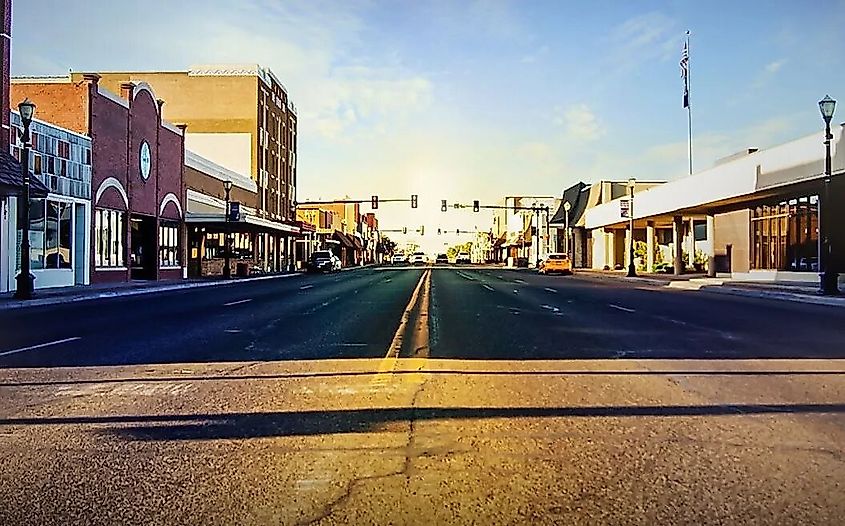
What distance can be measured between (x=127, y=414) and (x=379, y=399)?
97.7 inches

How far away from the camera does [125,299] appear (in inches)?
1166

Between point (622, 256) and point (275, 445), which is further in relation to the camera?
point (622, 256)

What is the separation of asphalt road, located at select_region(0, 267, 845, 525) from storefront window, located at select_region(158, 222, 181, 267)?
33640mm

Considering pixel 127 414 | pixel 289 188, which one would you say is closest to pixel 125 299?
pixel 127 414

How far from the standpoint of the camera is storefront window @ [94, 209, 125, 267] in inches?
1564

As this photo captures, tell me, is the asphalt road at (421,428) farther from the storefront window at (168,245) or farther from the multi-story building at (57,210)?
the storefront window at (168,245)

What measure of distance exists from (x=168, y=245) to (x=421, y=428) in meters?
45.7

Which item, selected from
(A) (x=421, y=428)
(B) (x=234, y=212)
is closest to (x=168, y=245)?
(B) (x=234, y=212)

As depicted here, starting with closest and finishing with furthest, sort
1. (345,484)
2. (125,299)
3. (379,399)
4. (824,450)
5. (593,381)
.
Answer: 1. (345,484)
2. (824,450)
3. (379,399)
4. (593,381)
5. (125,299)

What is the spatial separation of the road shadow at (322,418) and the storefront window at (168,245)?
41.6m

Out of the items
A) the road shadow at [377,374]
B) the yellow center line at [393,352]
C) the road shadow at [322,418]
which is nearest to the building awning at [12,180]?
the yellow center line at [393,352]

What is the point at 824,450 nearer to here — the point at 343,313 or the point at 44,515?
the point at 44,515

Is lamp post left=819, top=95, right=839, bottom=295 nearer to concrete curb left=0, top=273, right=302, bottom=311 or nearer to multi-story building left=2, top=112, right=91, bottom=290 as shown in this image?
concrete curb left=0, top=273, right=302, bottom=311

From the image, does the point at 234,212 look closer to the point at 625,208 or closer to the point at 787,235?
the point at 625,208
